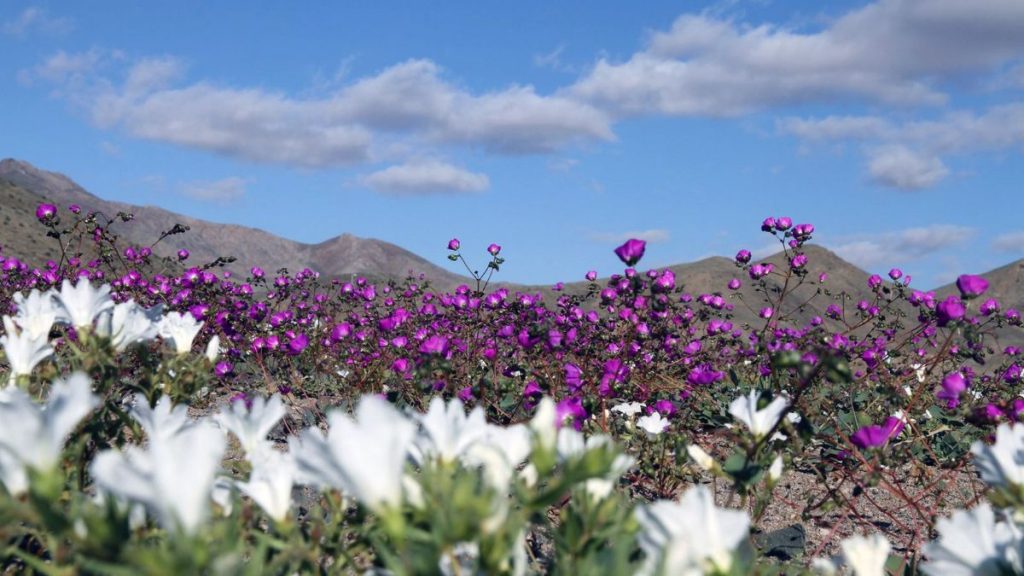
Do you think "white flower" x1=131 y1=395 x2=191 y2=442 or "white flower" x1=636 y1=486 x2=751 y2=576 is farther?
"white flower" x1=131 y1=395 x2=191 y2=442

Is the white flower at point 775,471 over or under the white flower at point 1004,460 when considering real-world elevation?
under

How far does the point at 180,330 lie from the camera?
2430 mm

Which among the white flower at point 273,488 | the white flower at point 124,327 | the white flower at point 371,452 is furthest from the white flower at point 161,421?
the white flower at point 371,452

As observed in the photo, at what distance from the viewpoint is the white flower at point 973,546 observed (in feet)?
4.76

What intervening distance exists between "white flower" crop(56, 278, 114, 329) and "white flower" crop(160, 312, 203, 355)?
201mm

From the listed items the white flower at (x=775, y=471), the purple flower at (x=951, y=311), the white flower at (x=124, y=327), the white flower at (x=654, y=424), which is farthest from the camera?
the white flower at (x=654, y=424)

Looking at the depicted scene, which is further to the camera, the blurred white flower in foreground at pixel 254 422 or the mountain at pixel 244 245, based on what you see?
the mountain at pixel 244 245

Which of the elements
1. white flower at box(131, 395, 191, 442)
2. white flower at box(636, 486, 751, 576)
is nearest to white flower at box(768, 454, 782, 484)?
white flower at box(636, 486, 751, 576)

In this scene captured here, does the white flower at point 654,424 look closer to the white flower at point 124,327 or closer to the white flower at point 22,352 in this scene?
the white flower at point 124,327

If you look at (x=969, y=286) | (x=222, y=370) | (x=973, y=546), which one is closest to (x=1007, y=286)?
(x=969, y=286)

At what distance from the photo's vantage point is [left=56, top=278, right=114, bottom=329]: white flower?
2.23 meters

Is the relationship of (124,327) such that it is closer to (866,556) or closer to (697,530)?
(697,530)

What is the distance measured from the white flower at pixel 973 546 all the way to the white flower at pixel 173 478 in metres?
1.24

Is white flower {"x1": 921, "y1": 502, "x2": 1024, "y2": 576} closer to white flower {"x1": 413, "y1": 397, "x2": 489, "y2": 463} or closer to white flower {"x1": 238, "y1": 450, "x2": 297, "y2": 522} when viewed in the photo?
white flower {"x1": 413, "y1": 397, "x2": 489, "y2": 463}
